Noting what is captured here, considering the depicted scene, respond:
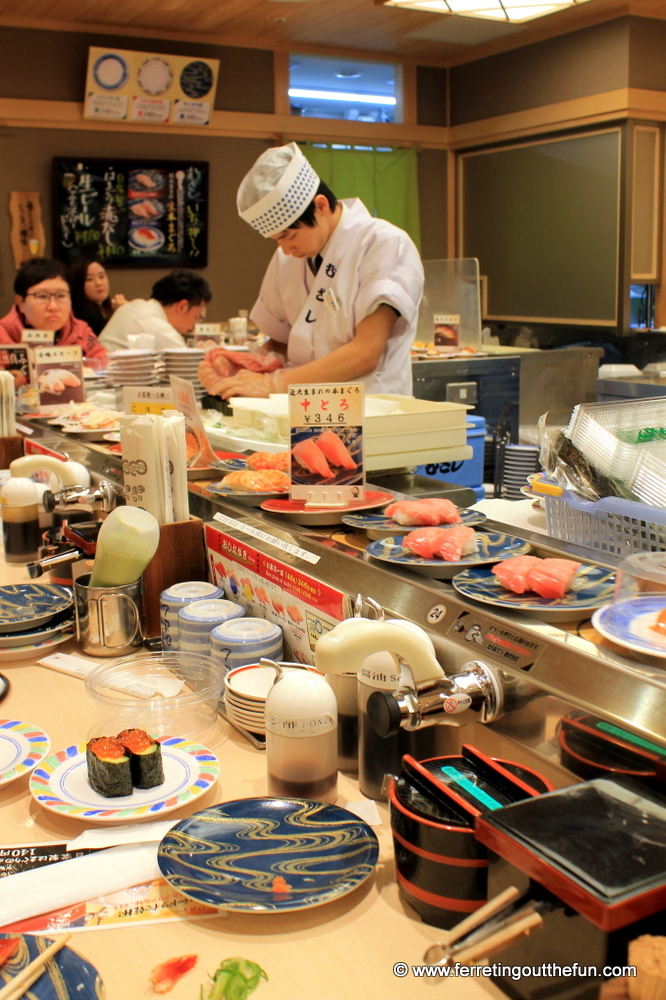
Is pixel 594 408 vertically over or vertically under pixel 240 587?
over

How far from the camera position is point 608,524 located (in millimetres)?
1301

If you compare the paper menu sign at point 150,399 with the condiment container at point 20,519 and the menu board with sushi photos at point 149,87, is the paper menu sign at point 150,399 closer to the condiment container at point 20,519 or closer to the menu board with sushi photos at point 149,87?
the condiment container at point 20,519

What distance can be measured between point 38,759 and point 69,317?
4240mm

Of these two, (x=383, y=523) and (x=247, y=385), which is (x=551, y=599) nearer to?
(x=383, y=523)

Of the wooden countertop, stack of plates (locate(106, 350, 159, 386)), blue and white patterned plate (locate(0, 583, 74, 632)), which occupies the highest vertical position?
stack of plates (locate(106, 350, 159, 386))

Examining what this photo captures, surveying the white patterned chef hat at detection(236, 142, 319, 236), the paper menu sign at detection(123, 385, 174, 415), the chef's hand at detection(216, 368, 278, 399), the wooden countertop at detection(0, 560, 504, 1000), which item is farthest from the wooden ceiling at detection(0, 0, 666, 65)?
the wooden countertop at detection(0, 560, 504, 1000)

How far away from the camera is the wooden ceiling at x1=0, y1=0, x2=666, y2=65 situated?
6395 millimetres

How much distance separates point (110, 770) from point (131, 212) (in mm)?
6869

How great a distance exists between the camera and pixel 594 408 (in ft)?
4.81

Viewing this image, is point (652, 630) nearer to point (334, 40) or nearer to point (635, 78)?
point (635, 78)

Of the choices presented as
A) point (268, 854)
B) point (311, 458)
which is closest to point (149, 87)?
point (311, 458)

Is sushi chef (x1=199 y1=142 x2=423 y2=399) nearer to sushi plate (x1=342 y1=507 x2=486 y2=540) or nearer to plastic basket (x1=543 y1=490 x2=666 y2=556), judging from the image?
sushi plate (x1=342 y1=507 x2=486 y2=540)

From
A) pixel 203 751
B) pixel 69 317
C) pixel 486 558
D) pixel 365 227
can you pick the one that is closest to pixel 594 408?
pixel 486 558

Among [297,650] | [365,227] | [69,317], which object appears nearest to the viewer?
[297,650]
